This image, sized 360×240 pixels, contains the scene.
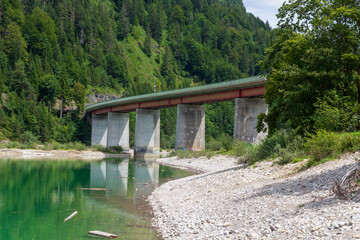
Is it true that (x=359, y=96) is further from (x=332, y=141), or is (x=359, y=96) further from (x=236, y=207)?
(x=236, y=207)

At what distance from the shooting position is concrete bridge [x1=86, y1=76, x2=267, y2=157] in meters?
58.8

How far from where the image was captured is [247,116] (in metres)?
59.0

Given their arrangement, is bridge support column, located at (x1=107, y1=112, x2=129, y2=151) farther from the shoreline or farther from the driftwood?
the driftwood

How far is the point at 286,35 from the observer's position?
100ft

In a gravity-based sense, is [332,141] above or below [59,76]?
below

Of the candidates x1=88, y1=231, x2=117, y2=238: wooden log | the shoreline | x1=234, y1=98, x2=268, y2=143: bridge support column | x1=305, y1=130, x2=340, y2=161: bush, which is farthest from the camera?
the shoreline

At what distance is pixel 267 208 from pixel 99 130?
102 m

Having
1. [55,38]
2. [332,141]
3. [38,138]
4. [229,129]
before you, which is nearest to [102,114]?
[38,138]

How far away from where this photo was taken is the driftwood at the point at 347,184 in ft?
43.7

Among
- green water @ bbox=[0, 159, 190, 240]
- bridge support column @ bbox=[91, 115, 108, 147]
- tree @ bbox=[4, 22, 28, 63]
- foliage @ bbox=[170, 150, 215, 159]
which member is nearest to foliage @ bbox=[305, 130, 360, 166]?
green water @ bbox=[0, 159, 190, 240]

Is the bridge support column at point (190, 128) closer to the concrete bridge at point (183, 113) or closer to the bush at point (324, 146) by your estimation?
the concrete bridge at point (183, 113)

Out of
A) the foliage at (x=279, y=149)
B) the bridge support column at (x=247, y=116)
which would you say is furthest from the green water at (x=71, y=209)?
the bridge support column at (x=247, y=116)

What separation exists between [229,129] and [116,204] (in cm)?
13582

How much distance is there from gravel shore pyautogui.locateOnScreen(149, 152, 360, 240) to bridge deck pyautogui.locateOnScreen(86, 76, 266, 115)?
73.8 feet
